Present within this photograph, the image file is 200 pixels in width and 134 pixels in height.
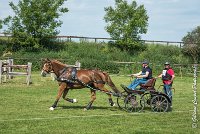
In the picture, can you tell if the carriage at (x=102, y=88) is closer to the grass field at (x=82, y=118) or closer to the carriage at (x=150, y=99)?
the carriage at (x=150, y=99)

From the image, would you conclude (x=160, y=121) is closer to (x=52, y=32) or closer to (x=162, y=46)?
(x=52, y=32)

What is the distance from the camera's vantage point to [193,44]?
48594mm

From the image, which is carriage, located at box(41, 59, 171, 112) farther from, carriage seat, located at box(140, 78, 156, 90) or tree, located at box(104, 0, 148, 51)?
tree, located at box(104, 0, 148, 51)

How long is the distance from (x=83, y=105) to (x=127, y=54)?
2975cm

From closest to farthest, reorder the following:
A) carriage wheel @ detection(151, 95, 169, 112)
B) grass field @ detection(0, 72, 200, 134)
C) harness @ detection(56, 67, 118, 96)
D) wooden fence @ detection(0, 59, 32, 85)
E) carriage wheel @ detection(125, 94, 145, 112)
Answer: grass field @ detection(0, 72, 200, 134)
carriage wheel @ detection(151, 95, 169, 112)
carriage wheel @ detection(125, 94, 145, 112)
harness @ detection(56, 67, 118, 96)
wooden fence @ detection(0, 59, 32, 85)

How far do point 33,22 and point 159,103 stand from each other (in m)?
30.2

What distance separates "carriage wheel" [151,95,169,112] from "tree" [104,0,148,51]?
32.7 meters

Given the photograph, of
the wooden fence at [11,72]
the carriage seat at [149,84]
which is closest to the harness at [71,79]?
the carriage seat at [149,84]

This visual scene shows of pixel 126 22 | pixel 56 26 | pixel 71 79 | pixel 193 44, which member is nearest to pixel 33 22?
pixel 56 26

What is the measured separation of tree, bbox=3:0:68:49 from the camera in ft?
140

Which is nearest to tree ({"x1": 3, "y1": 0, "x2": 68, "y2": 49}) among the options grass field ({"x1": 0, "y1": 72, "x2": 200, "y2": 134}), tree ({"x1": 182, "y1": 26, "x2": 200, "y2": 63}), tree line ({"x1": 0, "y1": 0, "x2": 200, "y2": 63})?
tree line ({"x1": 0, "y1": 0, "x2": 200, "y2": 63})

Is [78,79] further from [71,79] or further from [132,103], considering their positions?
[132,103]

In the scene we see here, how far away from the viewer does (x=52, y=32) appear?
43.4 metres

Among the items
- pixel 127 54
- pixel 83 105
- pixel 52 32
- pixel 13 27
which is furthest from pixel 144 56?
pixel 83 105
